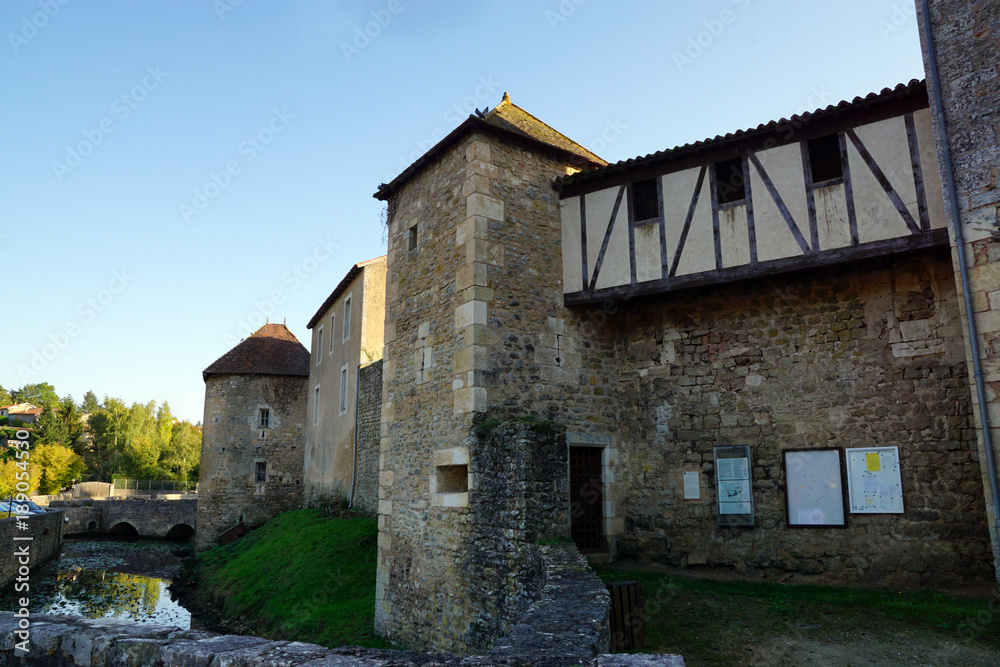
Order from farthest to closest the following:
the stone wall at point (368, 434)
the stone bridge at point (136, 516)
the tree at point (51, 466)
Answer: the tree at point (51, 466)
the stone bridge at point (136, 516)
the stone wall at point (368, 434)

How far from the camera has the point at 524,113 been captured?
10.3 metres

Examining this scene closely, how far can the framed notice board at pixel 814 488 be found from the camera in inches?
296

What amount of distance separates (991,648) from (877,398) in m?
2.83

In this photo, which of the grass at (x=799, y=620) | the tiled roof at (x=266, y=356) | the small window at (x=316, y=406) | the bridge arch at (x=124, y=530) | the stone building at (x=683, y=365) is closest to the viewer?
the grass at (x=799, y=620)

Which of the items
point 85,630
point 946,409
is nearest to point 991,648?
point 946,409

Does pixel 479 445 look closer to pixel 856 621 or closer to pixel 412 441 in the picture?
pixel 412 441

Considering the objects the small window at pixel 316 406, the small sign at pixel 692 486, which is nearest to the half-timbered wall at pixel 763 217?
the small sign at pixel 692 486

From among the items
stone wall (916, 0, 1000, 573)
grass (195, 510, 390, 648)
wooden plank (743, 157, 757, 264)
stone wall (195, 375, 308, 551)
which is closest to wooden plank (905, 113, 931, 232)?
stone wall (916, 0, 1000, 573)

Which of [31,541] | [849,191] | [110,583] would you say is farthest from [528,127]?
[31,541]

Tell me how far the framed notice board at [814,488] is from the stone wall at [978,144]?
174 cm

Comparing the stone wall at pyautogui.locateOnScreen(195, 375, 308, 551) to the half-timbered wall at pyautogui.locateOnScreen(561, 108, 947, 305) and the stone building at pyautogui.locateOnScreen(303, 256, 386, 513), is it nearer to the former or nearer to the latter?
the stone building at pyautogui.locateOnScreen(303, 256, 386, 513)

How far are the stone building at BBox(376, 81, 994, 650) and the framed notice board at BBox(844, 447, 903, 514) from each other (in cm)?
2

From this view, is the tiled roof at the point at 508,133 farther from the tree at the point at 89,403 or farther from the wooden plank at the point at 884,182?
the tree at the point at 89,403

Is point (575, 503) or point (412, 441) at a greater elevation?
point (412, 441)
